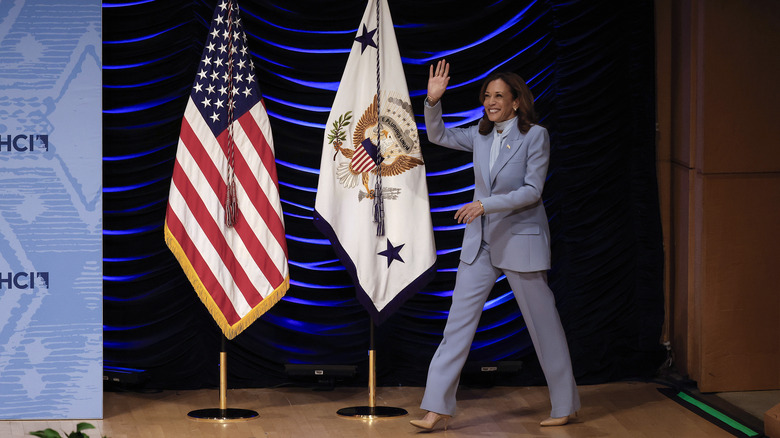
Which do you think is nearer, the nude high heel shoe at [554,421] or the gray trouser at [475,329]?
the gray trouser at [475,329]

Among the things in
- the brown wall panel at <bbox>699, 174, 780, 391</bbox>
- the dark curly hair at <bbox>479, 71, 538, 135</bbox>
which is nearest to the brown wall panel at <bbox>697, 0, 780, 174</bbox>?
the brown wall panel at <bbox>699, 174, 780, 391</bbox>

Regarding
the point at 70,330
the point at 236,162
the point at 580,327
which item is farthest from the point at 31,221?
the point at 580,327

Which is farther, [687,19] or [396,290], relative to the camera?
[687,19]

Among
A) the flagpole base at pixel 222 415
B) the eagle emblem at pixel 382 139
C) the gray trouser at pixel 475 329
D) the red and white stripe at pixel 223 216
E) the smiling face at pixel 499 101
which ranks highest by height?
the smiling face at pixel 499 101

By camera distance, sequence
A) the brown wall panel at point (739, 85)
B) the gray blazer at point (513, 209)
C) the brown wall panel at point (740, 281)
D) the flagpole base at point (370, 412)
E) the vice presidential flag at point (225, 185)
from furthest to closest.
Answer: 1. the brown wall panel at point (740, 281)
2. the brown wall panel at point (739, 85)
3. the flagpole base at point (370, 412)
4. the vice presidential flag at point (225, 185)
5. the gray blazer at point (513, 209)

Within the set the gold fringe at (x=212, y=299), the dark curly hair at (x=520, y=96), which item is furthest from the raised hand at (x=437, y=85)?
the gold fringe at (x=212, y=299)

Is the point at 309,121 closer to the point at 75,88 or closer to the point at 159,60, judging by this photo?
the point at 159,60

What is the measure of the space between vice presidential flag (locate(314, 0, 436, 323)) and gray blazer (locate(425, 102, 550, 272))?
0.25 m

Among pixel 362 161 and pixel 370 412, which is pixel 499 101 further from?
pixel 370 412

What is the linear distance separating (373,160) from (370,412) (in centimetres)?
128

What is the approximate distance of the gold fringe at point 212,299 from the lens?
5668mm

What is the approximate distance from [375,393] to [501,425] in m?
0.68

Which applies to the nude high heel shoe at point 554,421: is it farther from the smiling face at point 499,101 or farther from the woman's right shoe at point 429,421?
the smiling face at point 499,101

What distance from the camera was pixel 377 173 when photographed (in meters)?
5.73
